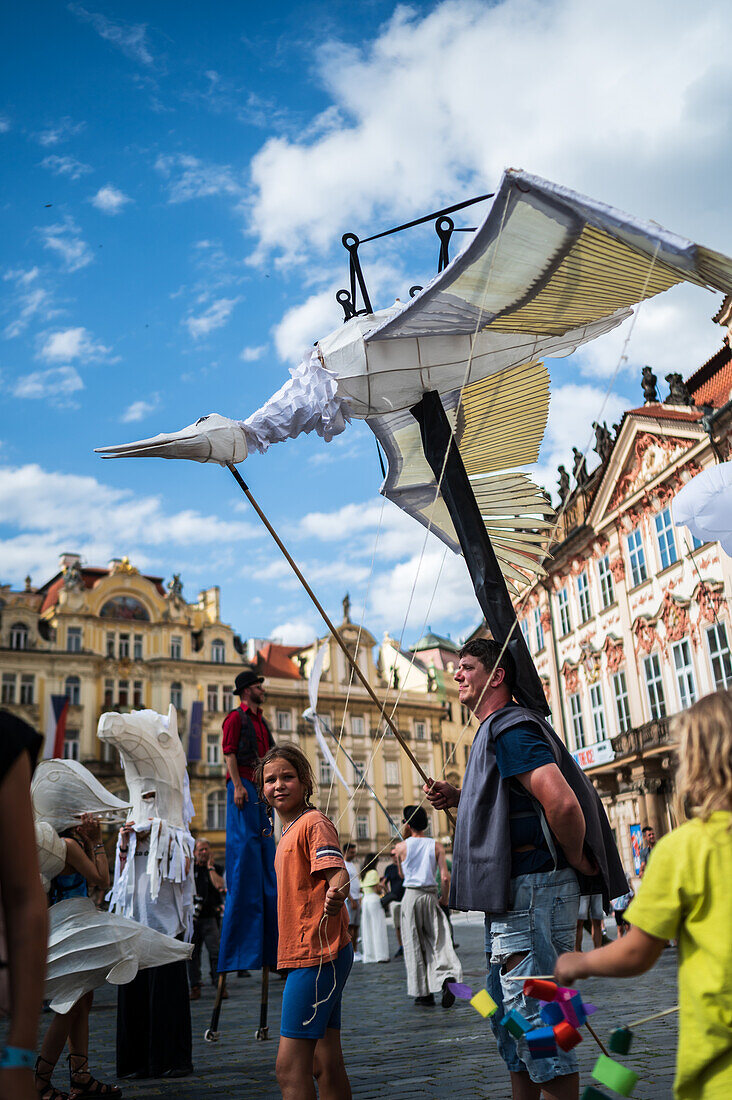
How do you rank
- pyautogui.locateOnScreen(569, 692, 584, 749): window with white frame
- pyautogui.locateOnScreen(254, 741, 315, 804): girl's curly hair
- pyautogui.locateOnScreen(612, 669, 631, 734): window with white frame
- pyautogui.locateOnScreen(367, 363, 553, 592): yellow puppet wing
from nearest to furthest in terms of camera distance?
pyautogui.locateOnScreen(254, 741, 315, 804): girl's curly hair, pyautogui.locateOnScreen(367, 363, 553, 592): yellow puppet wing, pyautogui.locateOnScreen(612, 669, 631, 734): window with white frame, pyautogui.locateOnScreen(569, 692, 584, 749): window with white frame

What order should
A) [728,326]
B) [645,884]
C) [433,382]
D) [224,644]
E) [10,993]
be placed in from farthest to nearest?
[224,644] → [728,326] → [433,382] → [645,884] → [10,993]

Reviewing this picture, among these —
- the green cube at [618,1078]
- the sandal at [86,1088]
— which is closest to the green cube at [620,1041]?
the green cube at [618,1078]

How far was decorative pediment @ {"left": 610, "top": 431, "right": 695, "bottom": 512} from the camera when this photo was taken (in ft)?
79.2

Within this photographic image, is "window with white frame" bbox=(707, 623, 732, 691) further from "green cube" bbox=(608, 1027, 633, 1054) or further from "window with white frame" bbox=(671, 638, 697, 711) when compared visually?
"green cube" bbox=(608, 1027, 633, 1054)

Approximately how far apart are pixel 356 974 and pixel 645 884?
12.2 meters

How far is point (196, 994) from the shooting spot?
11.5m

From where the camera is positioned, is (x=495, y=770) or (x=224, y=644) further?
(x=224, y=644)

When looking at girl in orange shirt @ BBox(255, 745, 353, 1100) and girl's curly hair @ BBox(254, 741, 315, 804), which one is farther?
girl's curly hair @ BBox(254, 741, 315, 804)

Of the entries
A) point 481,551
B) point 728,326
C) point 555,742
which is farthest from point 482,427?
point 728,326

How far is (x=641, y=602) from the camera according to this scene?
25906mm

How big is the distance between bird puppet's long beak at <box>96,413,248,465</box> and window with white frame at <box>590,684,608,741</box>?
2543 cm

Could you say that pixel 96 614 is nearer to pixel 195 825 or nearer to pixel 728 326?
pixel 195 825

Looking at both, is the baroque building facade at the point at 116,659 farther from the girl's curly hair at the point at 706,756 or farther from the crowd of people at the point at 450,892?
the girl's curly hair at the point at 706,756

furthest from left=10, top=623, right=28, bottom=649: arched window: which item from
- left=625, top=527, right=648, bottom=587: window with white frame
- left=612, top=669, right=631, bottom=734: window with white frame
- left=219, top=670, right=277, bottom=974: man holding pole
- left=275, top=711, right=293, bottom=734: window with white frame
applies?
left=219, top=670, right=277, bottom=974: man holding pole
